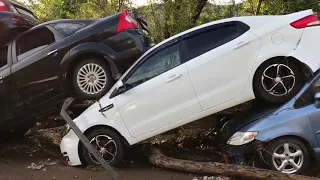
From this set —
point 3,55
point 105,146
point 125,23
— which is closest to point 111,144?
point 105,146

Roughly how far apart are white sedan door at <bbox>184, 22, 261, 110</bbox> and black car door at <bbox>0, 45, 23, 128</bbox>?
11.1 feet

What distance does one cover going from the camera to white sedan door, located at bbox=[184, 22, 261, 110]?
557 cm

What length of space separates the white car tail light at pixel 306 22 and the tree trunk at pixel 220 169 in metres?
2.15

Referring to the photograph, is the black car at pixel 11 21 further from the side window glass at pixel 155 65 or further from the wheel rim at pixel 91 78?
the side window glass at pixel 155 65

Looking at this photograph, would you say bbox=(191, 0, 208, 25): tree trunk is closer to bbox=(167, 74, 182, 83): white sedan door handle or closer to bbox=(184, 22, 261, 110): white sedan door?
bbox=(184, 22, 261, 110): white sedan door

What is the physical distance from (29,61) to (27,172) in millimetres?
1930

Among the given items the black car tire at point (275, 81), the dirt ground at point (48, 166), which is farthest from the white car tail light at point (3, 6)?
the black car tire at point (275, 81)

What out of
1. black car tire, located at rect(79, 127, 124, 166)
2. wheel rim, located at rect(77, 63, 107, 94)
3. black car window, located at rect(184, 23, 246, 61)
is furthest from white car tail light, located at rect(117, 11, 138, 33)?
black car tire, located at rect(79, 127, 124, 166)

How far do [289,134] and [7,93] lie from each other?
4.93 meters

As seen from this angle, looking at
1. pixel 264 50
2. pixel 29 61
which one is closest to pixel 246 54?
pixel 264 50

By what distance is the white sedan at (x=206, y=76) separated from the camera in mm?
5531

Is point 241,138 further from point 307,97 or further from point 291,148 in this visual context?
point 307,97

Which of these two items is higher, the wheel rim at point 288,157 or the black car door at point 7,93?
the black car door at point 7,93

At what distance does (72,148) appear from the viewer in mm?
6309
